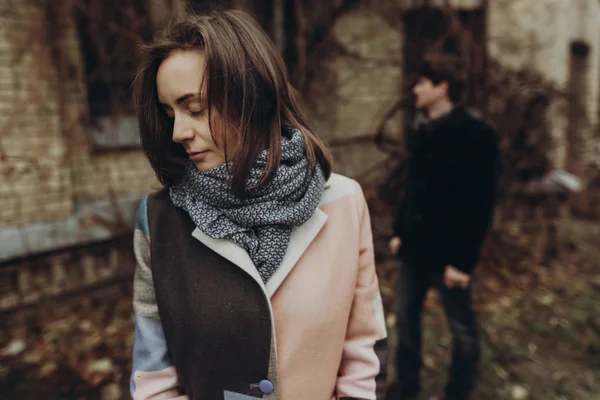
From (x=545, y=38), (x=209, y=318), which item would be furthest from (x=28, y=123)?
(x=545, y=38)

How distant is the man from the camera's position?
2.68 metres

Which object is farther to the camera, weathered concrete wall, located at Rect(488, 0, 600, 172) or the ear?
weathered concrete wall, located at Rect(488, 0, 600, 172)

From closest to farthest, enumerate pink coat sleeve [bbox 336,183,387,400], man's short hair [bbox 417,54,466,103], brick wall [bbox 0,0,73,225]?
pink coat sleeve [bbox 336,183,387,400], man's short hair [bbox 417,54,466,103], brick wall [bbox 0,0,73,225]

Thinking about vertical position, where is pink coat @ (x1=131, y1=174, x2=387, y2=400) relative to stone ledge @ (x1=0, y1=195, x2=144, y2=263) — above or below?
above

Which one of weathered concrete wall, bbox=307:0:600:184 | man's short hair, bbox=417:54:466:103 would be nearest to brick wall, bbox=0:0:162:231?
weathered concrete wall, bbox=307:0:600:184

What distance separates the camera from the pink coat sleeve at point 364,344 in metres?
1.31

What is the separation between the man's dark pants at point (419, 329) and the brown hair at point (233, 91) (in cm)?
185

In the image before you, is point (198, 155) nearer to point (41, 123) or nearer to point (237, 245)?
point (237, 245)

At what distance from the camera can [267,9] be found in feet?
17.8

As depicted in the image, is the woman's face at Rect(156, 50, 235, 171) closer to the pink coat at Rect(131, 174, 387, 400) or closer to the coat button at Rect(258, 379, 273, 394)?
the pink coat at Rect(131, 174, 387, 400)

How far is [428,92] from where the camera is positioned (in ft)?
9.49

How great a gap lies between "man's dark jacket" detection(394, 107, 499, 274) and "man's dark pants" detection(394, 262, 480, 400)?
0.15 m

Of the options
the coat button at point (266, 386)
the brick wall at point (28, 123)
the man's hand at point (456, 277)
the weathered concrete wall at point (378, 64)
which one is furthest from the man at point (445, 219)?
the brick wall at point (28, 123)

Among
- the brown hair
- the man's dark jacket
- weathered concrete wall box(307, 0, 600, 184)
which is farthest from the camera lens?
weathered concrete wall box(307, 0, 600, 184)
